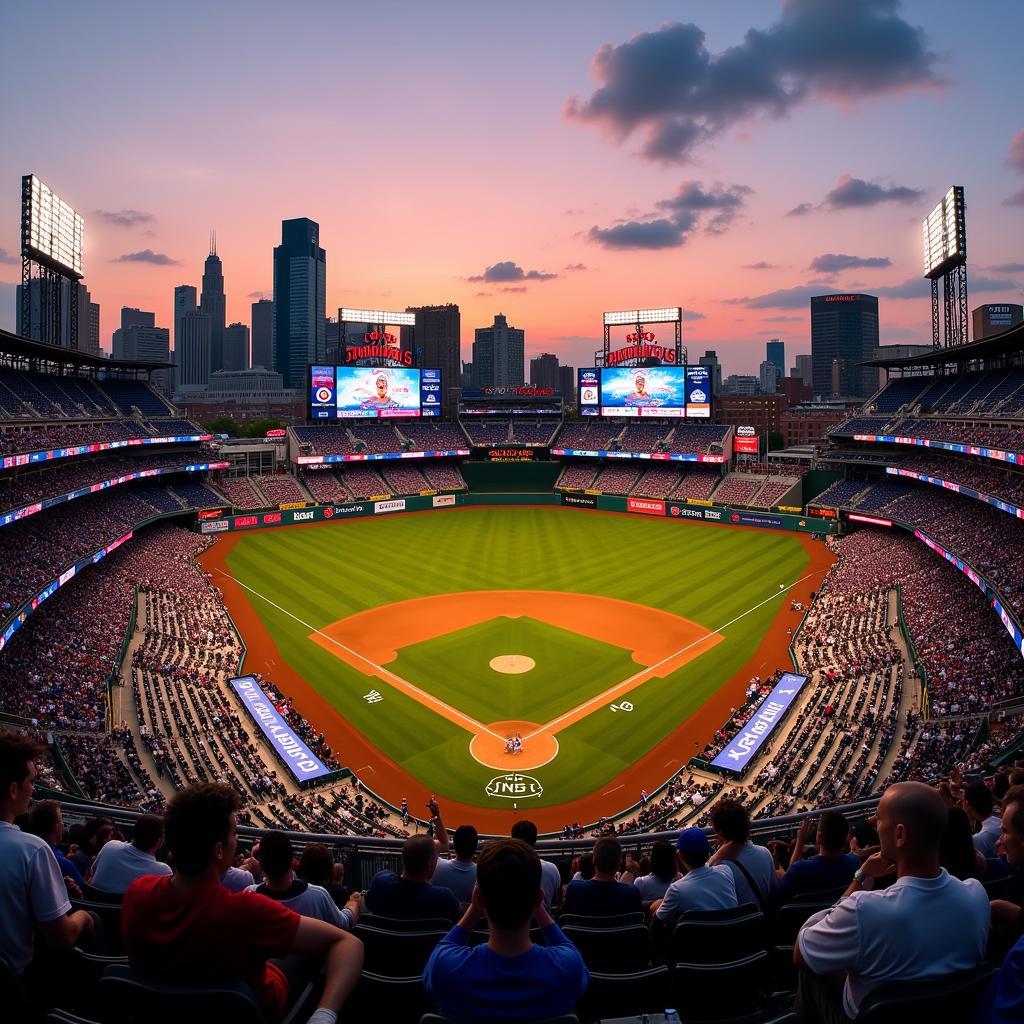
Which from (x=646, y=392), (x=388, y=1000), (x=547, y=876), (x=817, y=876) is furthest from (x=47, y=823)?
(x=646, y=392)

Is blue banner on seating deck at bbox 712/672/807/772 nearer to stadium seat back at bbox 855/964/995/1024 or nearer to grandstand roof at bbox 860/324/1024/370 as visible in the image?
stadium seat back at bbox 855/964/995/1024

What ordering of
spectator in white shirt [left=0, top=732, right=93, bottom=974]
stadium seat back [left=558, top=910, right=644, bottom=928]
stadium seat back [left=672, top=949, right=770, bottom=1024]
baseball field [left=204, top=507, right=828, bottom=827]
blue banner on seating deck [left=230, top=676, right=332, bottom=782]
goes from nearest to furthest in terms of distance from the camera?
spectator in white shirt [left=0, top=732, right=93, bottom=974]
stadium seat back [left=672, top=949, right=770, bottom=1024]
stadium seat back [left=558, top=910, right=644, bottom=928]
blue banner on seating deck [left=230, top=676, right=332, bottom=782]
baseball field [left=204, top=507, right=828, bottom=827]

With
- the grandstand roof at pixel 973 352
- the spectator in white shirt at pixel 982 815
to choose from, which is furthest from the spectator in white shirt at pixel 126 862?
the grandstand roof at pixel 973 352

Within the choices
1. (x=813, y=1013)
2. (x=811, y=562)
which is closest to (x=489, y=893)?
(x=813, y=1013)

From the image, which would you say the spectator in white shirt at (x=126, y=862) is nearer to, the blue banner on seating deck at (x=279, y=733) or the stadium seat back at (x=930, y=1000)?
the stadium seat back at (x=930, y=1000)

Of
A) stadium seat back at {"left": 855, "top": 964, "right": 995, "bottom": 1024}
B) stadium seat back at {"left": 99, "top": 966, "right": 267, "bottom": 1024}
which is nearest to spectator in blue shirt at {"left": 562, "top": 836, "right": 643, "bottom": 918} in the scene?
stadium seat back at {"left": 855, "top": 964, "right": 995, "bottom": 1024}

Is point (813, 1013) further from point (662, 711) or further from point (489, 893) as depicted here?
point (662, 711)
